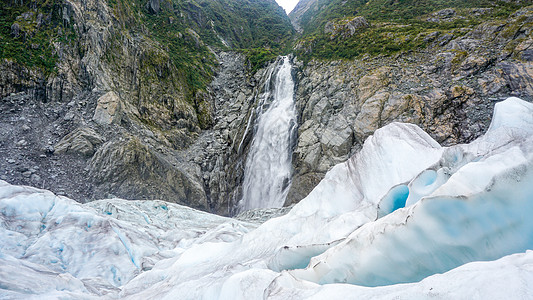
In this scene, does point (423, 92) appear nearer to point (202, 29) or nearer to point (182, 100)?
point (182, 100)

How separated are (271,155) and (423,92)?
48.5ft

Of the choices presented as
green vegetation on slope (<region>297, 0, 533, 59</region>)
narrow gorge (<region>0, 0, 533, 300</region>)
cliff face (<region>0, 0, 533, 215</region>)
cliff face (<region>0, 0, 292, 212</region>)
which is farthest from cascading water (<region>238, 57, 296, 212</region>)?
green vegetation on slope (<region>297, 0, 533, 59</region>)

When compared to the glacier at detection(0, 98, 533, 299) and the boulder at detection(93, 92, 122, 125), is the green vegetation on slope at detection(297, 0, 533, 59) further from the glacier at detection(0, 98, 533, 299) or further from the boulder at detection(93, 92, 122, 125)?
the boulder at detection(93, 92, 122, 125)

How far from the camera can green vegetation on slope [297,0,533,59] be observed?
25000 mm

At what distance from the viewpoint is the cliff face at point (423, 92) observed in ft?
58.4

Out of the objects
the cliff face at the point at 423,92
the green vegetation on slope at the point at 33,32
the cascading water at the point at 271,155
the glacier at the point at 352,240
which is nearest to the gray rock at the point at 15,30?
the green vegetation on slope at the point at 33,32

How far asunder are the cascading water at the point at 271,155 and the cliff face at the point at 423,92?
182cm

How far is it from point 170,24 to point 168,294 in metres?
47.3

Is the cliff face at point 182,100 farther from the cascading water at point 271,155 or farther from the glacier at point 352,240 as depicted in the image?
the glacier at point 352,240

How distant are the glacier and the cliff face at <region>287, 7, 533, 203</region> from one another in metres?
12.3

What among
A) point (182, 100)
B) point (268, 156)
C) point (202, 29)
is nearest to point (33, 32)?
point (182, 100)

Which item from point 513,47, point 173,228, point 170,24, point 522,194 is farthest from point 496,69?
point 170,24

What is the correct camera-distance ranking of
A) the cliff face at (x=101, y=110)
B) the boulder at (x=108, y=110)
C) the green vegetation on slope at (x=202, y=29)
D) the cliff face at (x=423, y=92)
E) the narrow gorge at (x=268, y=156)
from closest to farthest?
the narrow gorge at (x=268, y=156) → the cliff face at (x=423, y=92) → the cliff face at (x=101, y=110) → the boulder at (x=108, y=110) → the green vegetation on slope at (x=202, y=29)

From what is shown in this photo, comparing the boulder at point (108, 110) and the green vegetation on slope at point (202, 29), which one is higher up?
the green vegetation on slope at point (202, 29)
